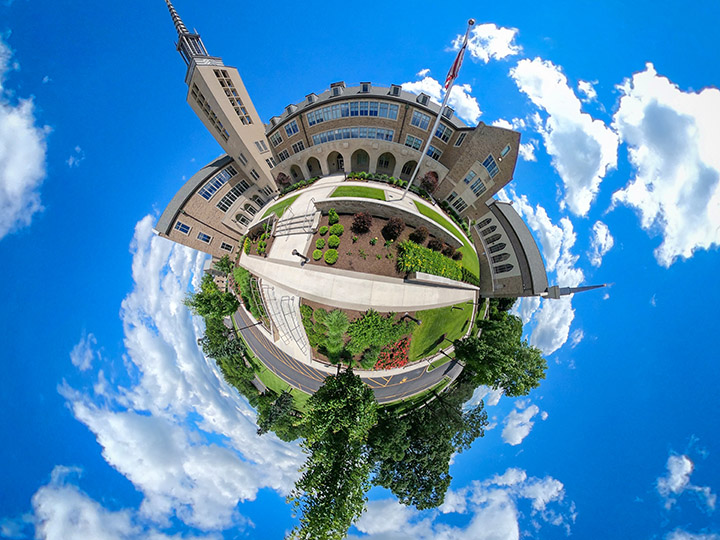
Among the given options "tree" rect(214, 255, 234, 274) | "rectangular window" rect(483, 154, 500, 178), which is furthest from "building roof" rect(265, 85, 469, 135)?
"tree" rect(214, 255, 234, 274)

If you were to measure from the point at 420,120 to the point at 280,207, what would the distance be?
84.4 feet

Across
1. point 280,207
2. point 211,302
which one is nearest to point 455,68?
point 280,207

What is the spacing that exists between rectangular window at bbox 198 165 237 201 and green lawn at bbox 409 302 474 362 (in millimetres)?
38837

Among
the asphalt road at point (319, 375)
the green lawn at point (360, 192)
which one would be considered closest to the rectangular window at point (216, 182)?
the green lawn at point (360, 192)

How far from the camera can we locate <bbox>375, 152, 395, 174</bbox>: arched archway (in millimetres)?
41250

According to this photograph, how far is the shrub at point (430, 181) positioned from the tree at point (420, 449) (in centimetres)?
3280

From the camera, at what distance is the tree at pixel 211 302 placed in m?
34.0

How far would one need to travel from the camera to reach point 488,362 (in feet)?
92.9

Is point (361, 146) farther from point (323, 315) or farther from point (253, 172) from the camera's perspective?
point (323, 315)

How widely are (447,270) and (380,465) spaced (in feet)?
92.3

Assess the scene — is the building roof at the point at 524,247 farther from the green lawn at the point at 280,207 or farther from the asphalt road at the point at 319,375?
the green lawn at the point at 280,207

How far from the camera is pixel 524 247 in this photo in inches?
1396

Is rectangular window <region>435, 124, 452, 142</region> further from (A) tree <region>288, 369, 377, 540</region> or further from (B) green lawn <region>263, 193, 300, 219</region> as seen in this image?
(A) tree <region>288, 369, 377, 540</region>

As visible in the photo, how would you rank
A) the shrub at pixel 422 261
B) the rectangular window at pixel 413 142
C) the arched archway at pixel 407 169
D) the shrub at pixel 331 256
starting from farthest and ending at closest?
1. the arched archway at pixel 407 169
2. the rectangular window at pixel 413 142
3. the shrub at pixel 331 256
4. the shrub at pixel 422 261
